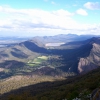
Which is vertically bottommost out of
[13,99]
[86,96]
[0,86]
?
[0,86]

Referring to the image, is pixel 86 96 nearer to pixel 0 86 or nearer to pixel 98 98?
pixel 98 98

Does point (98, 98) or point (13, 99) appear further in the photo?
point (13, 99)

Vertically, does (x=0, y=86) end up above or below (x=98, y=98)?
below

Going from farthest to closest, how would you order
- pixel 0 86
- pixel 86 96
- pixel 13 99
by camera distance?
pixel 0 86 → pixel 13 99 → pixel 86 96

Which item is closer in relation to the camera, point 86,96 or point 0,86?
point 86,96

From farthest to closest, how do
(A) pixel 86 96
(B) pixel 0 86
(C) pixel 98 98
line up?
(B) pixel 0 86 → (A) pixel 86 96 → (C) pixel 98 98

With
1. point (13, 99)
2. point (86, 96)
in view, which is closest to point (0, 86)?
point (13, 99)

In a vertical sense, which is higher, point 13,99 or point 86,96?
point 86,96

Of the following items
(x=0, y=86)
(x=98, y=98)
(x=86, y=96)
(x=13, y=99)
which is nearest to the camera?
(x=98, y=98)

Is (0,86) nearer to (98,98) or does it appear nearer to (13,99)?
(13,99)
